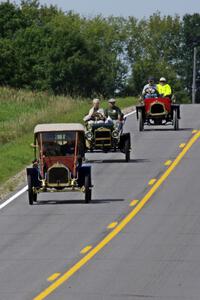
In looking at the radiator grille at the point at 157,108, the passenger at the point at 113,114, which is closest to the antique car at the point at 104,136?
the passenger at the point at 113,114

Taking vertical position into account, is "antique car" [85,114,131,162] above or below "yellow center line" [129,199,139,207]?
above

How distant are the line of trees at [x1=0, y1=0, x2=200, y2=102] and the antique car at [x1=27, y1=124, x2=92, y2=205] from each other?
139ft

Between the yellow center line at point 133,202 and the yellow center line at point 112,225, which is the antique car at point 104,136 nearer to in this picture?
the yellow center line at point 133,202

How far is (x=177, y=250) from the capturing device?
2241 cm

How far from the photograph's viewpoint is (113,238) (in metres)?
24.0

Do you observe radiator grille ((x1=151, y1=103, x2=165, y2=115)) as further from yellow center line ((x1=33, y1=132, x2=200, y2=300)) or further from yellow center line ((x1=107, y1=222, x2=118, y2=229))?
yellow center line ((x1=107, y1=222, x2=118, y2=229))

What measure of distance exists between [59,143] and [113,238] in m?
5.91

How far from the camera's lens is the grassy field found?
125 feet

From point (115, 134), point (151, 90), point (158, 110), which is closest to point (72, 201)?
point (115, 134)

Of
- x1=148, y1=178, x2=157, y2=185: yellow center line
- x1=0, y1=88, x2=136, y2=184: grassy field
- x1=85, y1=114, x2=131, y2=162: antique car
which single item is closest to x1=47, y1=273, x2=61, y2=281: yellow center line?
x1=148, y1=178, x2=157, y2=185: yellow center line

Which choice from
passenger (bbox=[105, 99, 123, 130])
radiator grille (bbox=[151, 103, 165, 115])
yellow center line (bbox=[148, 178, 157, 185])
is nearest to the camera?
yellow center line (bbox=[148, 178, 157, 185])

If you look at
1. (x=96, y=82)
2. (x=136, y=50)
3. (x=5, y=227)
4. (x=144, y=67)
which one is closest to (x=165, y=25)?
(x=136, y=50)

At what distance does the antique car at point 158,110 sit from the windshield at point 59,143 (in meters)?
15.0

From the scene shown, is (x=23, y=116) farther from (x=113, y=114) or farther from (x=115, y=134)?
(x=115, y=134)
